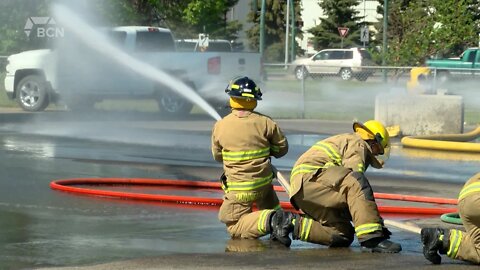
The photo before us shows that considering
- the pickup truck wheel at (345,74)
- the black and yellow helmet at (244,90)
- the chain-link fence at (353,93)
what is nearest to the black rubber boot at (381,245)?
the black and yellow helmet at (244,90)

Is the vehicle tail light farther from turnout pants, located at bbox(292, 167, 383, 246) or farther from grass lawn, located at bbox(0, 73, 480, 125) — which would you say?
turnout pants, located at bbox(292, 167, 383, 246)

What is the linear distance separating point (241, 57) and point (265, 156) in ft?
49.2

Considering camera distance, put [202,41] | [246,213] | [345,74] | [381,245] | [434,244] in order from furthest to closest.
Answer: [345,74]
[202,41]
[246,213]
[381,245]
[434,244]

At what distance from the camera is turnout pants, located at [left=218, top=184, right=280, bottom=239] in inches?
329

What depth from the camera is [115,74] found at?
902 inches

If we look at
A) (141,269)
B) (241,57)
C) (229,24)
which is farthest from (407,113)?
(229,24)

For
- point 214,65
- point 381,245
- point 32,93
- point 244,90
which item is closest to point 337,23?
point 214,65

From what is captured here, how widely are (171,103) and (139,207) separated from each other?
43.0 feet

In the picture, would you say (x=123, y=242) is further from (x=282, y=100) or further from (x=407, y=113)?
(x=282, y=100)

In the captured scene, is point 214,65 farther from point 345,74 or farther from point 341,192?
point 345,74

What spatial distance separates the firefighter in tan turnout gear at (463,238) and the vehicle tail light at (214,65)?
15552mm

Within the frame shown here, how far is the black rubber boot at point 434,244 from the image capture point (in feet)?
24.1

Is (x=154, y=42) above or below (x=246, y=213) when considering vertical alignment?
above

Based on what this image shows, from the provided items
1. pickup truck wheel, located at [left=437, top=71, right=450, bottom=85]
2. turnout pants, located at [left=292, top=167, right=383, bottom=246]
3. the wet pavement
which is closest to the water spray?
the wet pavement
